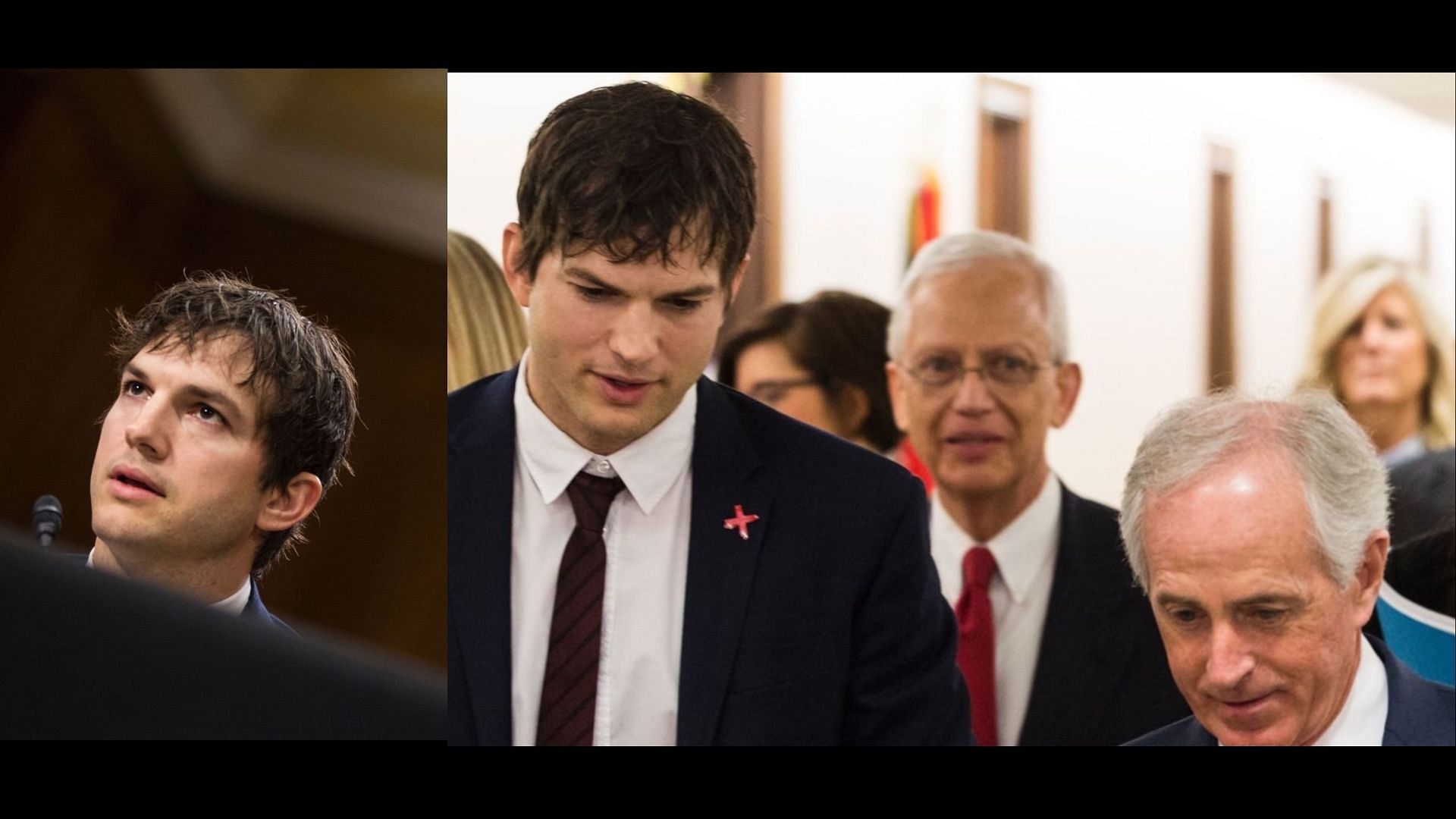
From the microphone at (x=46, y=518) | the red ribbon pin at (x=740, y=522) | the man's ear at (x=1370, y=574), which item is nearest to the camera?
the microphone at (x=46, y=518)

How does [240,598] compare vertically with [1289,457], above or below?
below

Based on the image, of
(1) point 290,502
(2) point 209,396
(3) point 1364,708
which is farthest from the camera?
(3) point 1364,708

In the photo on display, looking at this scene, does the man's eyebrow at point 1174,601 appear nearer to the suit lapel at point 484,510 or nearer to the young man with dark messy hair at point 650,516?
the young man with dark messy hair at point 650,516

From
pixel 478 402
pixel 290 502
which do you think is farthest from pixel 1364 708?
pixel 290 502

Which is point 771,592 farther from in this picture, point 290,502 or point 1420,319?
point 1420,319

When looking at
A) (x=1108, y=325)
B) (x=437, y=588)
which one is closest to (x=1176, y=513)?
(x=1108, y=325)

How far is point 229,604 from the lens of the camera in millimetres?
Result: 3520

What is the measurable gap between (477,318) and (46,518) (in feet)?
3.66

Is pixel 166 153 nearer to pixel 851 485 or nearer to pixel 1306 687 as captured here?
pixel 851 485

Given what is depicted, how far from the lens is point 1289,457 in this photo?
3.59 meters

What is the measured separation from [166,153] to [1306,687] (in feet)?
10.3

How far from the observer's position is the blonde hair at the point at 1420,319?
3.77 metres

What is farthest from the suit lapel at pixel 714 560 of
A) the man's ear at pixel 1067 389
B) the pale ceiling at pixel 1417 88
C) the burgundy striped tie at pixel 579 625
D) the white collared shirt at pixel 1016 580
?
Result: the pale ceiling at pixel 1417 88

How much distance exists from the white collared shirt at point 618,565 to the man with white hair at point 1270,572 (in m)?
1.14
